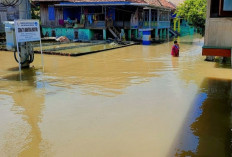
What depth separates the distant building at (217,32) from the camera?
587cm

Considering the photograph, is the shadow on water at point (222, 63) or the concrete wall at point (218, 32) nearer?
the concrete wall at point (218, 32)

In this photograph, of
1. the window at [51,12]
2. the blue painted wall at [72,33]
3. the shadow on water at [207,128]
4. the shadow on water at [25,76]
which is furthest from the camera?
the window at [51,12]

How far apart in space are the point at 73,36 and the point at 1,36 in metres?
7.88

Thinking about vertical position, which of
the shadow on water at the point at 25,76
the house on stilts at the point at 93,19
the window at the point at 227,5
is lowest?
the shadow on water at the point at 25,76

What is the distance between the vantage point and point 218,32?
6.04 m

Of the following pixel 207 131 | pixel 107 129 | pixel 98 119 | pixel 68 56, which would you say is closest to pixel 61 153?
pixel 107 129

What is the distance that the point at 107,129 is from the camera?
5.24 meters

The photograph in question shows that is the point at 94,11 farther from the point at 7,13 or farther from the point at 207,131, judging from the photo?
the point at 207,131

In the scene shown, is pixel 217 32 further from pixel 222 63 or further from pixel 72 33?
pixel 72 33

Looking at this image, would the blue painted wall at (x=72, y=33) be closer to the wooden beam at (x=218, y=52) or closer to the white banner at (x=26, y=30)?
the white banner at (x=26, y=30)

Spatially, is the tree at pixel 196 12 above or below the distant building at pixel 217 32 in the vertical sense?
above

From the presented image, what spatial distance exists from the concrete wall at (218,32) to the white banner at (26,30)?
23.0 ft

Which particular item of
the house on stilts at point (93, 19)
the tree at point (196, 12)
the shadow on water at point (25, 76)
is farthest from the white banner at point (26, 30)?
the tree at point (196, 12)

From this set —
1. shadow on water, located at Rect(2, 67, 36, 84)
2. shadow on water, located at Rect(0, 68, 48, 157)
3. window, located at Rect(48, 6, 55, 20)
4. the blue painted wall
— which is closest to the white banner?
shadow on water, located at Rect(2, 67, 36, 84)
